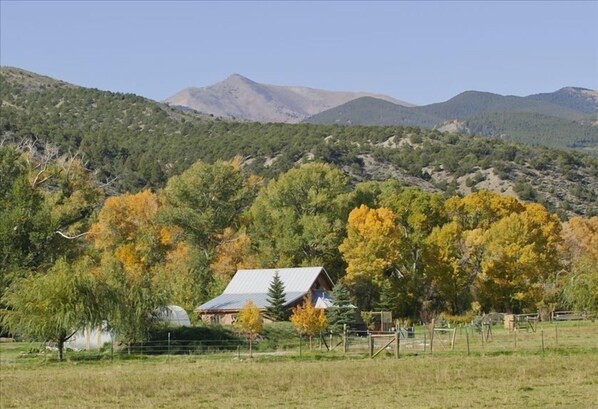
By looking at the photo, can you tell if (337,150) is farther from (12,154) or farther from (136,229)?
(12,154)

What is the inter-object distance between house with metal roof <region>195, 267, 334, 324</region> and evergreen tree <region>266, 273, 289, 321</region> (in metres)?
0.58

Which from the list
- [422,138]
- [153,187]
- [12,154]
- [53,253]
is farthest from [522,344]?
[422,138]

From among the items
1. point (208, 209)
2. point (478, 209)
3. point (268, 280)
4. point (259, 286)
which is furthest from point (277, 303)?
point (478, 209)

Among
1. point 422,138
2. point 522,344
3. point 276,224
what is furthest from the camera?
point 422,138

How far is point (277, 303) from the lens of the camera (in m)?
76.9

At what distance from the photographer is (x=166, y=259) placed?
96375 millimetres

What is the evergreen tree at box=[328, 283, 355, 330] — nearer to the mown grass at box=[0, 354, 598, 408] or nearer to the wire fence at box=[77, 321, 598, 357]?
the wire fence at box=[77, 321, 598, 357]

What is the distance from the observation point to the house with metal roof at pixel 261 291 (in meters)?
78.0

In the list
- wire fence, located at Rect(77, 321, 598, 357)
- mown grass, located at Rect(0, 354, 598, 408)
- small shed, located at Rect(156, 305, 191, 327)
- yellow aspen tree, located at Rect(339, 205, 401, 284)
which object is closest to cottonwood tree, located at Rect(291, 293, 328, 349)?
wire fence, located at Rect(77, 321, 598, 357)

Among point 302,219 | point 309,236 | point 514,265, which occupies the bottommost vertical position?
point 514,265

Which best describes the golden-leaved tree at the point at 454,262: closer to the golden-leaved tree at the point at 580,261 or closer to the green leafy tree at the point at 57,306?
the golden-leaved tree at the point at 580,261

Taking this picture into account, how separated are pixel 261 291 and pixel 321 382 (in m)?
46.6

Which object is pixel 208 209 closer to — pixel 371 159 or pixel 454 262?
pixel 454 262

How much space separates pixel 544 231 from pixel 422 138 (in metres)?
103
